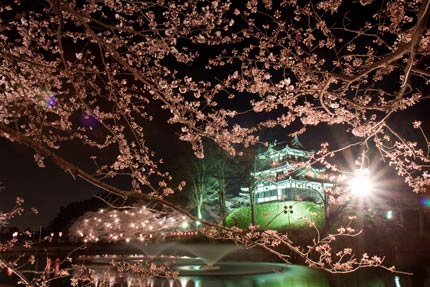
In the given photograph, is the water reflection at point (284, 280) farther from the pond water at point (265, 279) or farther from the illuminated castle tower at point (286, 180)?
the illuminated castle tower at point (286, 180)

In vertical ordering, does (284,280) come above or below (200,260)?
below

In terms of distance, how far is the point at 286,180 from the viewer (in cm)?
4178

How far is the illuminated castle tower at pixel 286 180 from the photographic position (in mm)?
39375

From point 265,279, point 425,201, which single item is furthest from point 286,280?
point 425,201

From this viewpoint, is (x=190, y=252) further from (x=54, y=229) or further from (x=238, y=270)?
(x=54, y=229)

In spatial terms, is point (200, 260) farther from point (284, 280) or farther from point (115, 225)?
point (115, 225)

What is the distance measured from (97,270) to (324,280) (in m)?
13.8

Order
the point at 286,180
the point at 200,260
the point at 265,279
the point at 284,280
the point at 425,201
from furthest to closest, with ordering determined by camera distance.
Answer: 1. the point at 286,180
2. the point at 425,201
3. the point at 200,260
4. the point at 265,279
5. the point at 284,280

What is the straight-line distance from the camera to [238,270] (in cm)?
2039

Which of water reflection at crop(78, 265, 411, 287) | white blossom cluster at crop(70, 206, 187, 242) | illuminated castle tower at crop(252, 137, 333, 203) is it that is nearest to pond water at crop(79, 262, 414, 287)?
water reflection at crop(78, 265, 411, 287)

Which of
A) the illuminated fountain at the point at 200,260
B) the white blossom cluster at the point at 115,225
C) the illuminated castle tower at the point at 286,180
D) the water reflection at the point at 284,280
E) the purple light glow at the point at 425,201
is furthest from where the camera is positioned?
the illuminated castle tower at the point at 286,180

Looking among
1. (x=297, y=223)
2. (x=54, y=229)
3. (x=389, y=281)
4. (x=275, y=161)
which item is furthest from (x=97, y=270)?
(x=54, y=229)

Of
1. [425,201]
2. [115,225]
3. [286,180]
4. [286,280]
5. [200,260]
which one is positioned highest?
[286,180]

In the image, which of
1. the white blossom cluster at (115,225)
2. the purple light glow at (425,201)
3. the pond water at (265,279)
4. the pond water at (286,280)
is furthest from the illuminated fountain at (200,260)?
the purple light glow at (425,201)
